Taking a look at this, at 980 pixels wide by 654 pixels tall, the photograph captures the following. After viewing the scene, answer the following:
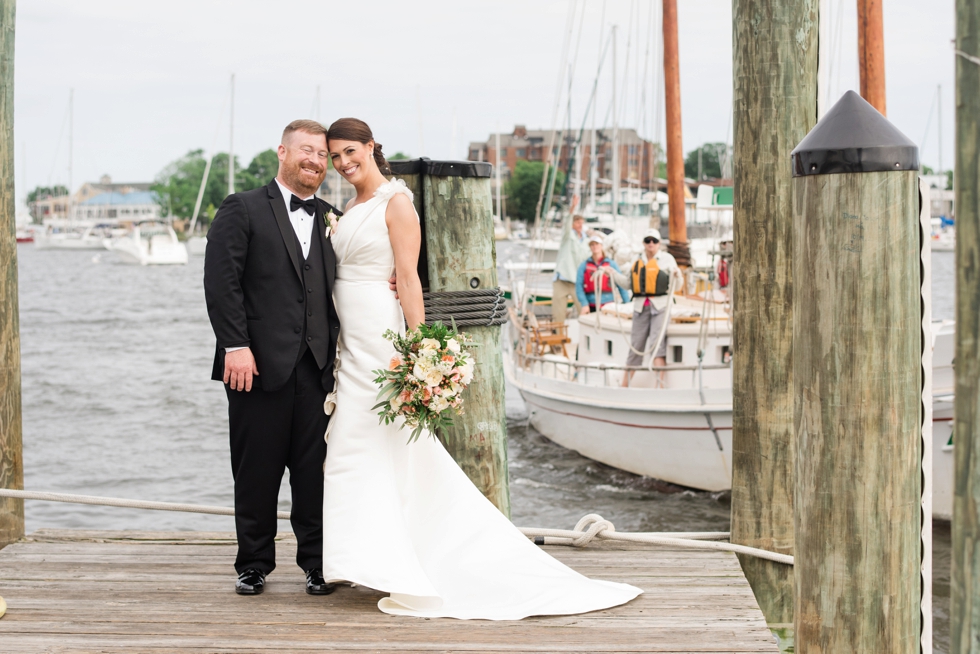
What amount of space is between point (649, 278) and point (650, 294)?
219 mm

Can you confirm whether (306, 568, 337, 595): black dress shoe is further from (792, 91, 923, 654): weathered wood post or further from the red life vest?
the red life vest

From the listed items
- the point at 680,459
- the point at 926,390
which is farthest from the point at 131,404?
the point at 926,390

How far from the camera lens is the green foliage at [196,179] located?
123 metres

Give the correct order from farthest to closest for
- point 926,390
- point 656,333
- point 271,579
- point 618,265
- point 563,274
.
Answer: point 563,274 < point 618,265 < point 656,333 < point 271,579 < point 926,390

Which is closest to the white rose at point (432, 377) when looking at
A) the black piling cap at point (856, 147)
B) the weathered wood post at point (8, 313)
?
the black piling cap at point (856, 147)

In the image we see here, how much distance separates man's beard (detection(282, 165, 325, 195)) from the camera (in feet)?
14.1

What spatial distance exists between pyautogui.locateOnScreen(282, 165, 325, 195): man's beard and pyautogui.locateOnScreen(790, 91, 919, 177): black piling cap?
2107mm

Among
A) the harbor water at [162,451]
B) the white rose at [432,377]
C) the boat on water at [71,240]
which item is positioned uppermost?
the boat on water at [71,240]

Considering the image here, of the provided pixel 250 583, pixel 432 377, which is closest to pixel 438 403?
pixel 432 377

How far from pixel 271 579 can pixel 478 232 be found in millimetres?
1808

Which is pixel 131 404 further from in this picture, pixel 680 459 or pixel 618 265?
pixel 680 459

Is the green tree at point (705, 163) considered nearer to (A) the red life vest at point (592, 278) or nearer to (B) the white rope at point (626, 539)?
(A) the red life vest at point (592, 278)

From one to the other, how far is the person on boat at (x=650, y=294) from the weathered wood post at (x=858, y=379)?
338 inches

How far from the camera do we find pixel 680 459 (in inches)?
529
